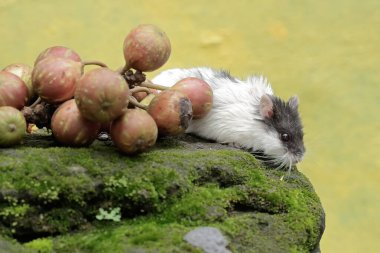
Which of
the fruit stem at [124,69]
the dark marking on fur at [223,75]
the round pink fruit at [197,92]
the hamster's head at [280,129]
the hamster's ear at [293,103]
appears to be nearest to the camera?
the fruit stem at [124,69]

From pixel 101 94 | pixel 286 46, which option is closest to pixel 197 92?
pixel 101 94

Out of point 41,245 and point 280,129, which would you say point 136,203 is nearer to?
point 41,245

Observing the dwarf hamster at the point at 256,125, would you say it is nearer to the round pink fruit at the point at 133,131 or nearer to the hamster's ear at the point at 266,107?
the hamster's ear at the point at 266,107

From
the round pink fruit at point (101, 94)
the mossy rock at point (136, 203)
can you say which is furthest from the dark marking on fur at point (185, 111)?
the round pink fruit at point (101, 94)

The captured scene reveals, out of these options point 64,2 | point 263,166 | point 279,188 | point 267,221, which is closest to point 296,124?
point 263,166

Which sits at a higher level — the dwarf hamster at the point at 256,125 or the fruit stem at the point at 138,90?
the fruit stem at the point at 138,90

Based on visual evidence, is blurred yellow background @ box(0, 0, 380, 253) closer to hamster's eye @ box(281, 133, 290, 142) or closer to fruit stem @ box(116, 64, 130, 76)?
hamster's eye @ box(281, 133, 290, 142)

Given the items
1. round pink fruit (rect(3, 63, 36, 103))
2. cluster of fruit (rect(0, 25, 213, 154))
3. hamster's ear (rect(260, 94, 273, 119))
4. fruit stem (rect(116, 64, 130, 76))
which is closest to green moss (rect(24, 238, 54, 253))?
cluster of fruit (rect(0, 25, 213, 154))
